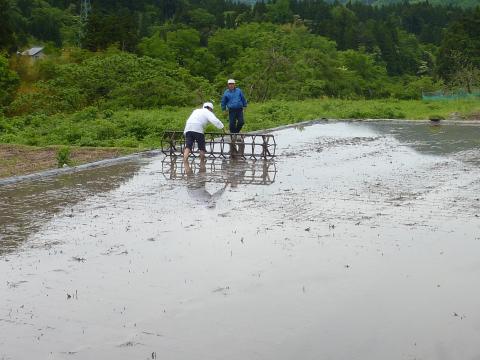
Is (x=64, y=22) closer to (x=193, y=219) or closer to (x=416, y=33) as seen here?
(x=416, y=33)

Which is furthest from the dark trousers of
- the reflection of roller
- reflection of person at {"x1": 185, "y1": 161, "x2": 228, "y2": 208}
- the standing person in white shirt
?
reflection of person at {"x1": 185, "y1": 161, "x2": 228, "y2": 208}

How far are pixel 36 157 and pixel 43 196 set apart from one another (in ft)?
17.5

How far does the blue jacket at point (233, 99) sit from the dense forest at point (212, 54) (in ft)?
47.3

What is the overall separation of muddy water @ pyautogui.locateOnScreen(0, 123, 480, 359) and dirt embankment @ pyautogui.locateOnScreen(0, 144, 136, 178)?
1.62 m

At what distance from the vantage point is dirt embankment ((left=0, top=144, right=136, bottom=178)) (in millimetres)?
14508

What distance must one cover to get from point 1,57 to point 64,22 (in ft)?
120

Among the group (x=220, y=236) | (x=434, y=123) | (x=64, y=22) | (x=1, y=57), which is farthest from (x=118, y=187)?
(x=64, y=22)

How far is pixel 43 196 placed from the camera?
37.6 ft

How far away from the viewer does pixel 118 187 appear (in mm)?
12320

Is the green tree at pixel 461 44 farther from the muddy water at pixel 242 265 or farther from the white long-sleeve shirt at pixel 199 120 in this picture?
the muddy water at pixel 242 265

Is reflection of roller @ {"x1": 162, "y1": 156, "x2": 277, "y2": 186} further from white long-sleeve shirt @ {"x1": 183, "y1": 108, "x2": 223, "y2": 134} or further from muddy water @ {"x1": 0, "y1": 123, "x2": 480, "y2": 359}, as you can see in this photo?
white long-sleeve shirt @ {"x1": 183, "y1": 108, "x2": 223, "y2": 134}

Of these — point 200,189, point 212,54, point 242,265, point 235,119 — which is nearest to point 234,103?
point 235,119

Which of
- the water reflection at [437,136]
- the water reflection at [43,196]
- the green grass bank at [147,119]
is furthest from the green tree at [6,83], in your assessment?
the water reflection at [43,196]

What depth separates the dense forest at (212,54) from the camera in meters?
31.8
